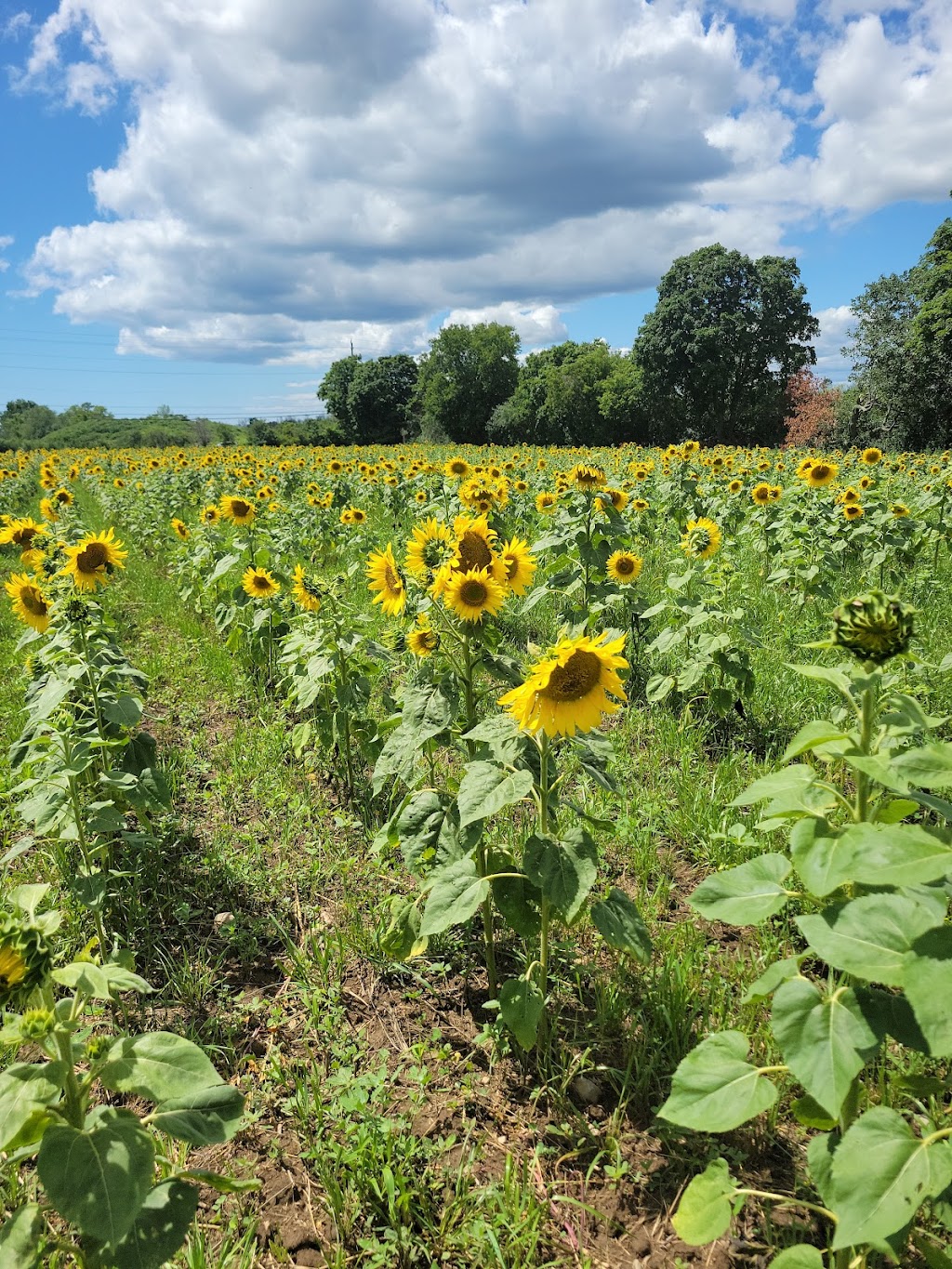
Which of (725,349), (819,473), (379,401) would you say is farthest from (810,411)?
(819,473)

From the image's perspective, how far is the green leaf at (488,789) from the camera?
1848 mm

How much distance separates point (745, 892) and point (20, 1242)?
140 cm

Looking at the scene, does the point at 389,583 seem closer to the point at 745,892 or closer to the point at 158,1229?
the point at 745,892

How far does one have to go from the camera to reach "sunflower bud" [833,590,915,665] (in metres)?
1.26

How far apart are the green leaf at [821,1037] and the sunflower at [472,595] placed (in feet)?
4.21

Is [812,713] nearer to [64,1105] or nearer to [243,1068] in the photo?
[243,1068]

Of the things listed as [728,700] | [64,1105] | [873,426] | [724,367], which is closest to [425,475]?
[728,700]

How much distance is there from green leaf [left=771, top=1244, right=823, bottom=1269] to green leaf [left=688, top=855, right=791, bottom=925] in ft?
1.93

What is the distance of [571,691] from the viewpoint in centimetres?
191

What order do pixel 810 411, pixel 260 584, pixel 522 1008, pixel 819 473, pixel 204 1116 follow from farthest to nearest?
1. pixel 810 411
2. pixel 819 473
3. pixel 260 584
4. pixel 522 1008
5. pixel 204 1116

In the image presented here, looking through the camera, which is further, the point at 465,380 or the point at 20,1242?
the point at 465,380

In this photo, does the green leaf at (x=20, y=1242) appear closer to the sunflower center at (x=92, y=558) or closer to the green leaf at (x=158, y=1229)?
the green leaf at (x=158, y=1229)

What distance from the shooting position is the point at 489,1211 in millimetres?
1772

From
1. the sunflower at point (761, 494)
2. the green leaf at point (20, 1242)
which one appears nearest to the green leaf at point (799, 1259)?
the green leaf at point (20, 1242)
